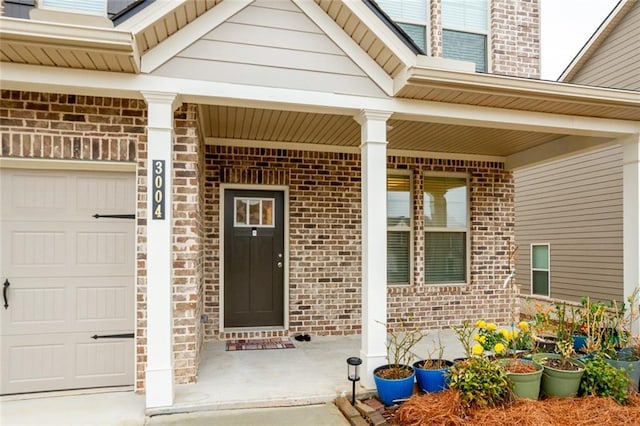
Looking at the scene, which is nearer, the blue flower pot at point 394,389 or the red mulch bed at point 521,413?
the red mulch bed at point 521,413

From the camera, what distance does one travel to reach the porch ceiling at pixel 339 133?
178 inches

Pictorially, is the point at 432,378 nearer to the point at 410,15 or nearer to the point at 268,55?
the point at 268,55

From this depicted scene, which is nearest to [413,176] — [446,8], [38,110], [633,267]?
[446,8]

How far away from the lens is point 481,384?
3148 mm

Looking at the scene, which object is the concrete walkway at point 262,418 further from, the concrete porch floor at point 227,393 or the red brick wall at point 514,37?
the red brick wall at point 514,37

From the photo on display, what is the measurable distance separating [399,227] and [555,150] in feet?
7.41

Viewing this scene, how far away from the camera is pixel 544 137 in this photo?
17.8 feet

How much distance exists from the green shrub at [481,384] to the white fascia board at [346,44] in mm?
2376

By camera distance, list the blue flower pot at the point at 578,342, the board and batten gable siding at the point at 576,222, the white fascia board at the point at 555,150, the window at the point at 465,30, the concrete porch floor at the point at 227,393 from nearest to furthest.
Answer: the concrete porch floor at the point at 227,393
the blue flower pot at the point at 578,342
the white fascia board at the point at 555,150
the window at the point at 465,30
the board and batten gable siding at the point at 576,222

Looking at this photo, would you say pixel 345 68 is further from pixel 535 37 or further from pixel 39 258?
pixel 535 37

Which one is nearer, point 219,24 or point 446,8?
point 219,24

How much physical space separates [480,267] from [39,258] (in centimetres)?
555

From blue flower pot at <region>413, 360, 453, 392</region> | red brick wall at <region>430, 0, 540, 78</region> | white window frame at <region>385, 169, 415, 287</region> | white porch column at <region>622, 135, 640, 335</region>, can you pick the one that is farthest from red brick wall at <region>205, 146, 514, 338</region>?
blue flower pot at <region>413, 360, 453, 392</region>

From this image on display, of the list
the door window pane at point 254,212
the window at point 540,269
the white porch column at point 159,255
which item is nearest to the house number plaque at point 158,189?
the white porch column at point 159,255
